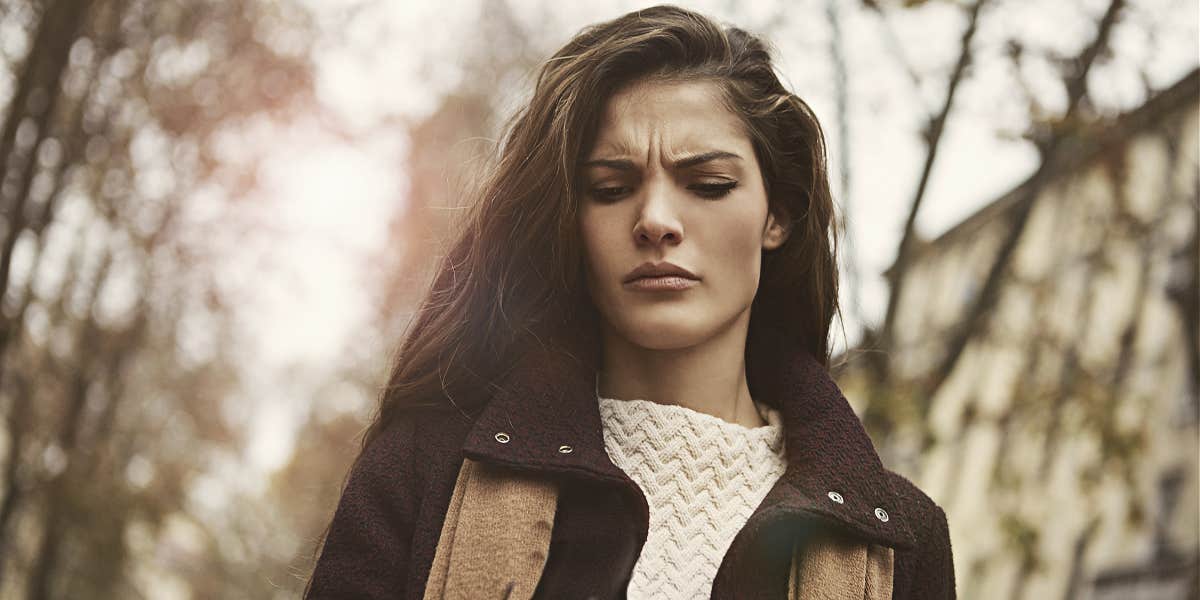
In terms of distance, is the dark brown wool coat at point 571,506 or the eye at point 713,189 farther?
the eye at point 713,189

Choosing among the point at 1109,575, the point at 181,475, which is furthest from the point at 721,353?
the point at 1109,575

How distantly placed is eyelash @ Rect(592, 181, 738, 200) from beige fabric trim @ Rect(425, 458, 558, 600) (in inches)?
24.8

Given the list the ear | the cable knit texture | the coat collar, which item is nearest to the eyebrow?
the ear

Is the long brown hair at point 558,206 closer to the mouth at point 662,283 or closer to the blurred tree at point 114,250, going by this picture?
the mouth at point 662,283

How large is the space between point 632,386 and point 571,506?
1.40ft

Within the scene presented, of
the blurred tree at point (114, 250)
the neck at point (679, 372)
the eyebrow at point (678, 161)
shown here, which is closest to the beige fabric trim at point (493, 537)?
the neck at point (679, 372)

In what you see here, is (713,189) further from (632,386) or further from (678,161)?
(632,386)

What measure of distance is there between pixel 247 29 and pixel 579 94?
7985 millimetres

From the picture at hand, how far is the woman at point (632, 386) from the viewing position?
256 centimetres

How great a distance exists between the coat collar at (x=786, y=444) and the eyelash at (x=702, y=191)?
36 cm

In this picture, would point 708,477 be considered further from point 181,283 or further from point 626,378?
point 181,283

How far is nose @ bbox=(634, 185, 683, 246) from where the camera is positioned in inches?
105

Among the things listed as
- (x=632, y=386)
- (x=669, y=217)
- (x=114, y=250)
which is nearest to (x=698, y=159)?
(x=669, y=217)

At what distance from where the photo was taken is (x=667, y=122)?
9.18ft
